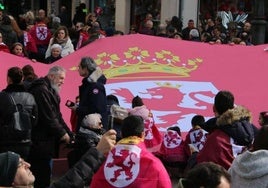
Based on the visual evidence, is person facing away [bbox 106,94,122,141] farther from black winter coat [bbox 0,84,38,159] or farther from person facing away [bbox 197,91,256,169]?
person facing away [bbox 197,91,256,169]

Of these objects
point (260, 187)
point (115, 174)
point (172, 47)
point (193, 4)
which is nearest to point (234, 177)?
point (260, 187)

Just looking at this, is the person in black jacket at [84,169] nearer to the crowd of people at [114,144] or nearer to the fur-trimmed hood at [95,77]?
the crowd of people at [114,144]

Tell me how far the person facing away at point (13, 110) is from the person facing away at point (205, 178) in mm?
3204

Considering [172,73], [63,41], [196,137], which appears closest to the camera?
[196,137]

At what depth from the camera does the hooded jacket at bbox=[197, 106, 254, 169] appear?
5512 millimetres

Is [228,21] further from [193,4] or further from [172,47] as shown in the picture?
[172,47]

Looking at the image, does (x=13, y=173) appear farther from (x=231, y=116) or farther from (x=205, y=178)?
(x=231, y=116)

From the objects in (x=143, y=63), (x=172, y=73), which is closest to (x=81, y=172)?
(x=172, y=73)

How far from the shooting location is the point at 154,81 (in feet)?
33.6

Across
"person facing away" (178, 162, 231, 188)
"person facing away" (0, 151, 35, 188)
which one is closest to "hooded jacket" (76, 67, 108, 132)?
"person facing away" (0, 151, 35, 188)

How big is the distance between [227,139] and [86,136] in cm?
181

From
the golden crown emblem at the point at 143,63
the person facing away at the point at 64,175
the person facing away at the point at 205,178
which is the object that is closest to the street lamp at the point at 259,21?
the golden crown emblem at the point at 143,63

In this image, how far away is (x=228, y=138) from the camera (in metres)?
5.55

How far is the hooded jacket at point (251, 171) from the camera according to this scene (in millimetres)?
4148
